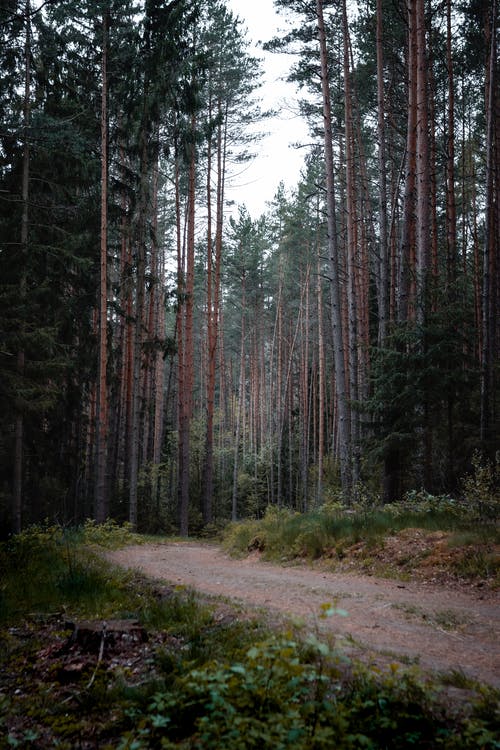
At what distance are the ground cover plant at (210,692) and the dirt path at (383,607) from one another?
46 centimetres

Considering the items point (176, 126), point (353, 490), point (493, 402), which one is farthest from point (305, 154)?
point (353, 490)

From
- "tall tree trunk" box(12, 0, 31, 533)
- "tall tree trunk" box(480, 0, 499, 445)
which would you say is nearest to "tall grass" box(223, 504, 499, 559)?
"tall tree trunk" box(480, 0, 499, 445)

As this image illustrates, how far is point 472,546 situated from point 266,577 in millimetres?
2999

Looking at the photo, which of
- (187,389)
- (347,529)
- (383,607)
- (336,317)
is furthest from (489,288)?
(187,389)

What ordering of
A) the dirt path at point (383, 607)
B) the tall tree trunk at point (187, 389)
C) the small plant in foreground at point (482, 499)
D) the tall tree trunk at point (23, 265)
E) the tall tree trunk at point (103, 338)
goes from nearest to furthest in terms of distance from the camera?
the dirt path at point (383, 607), the small plant in foreground at point (482, 499), the tall tree trunk at point (23, 265), the tall tree trunk at point (103, 338), the tall tree trunk at point (187, 389)

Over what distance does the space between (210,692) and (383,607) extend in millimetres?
3023

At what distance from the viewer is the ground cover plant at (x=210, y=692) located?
7.72ft

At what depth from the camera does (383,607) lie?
5.10 metres

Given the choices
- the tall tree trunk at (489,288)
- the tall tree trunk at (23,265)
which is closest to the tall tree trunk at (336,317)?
the tall tree trunk at (489,288)

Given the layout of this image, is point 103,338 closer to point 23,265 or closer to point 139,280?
point 139,280

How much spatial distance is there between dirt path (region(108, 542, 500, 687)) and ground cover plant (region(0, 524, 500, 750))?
1.52 ft

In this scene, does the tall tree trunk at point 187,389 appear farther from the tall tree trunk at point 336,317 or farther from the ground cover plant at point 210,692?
the ground cover plant at point 210,692

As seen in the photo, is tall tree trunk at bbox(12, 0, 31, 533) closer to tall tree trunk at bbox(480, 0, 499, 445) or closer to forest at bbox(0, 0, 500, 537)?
forest at bbox(0, 0, 500, 537)

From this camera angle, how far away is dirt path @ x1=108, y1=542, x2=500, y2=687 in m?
3.67
